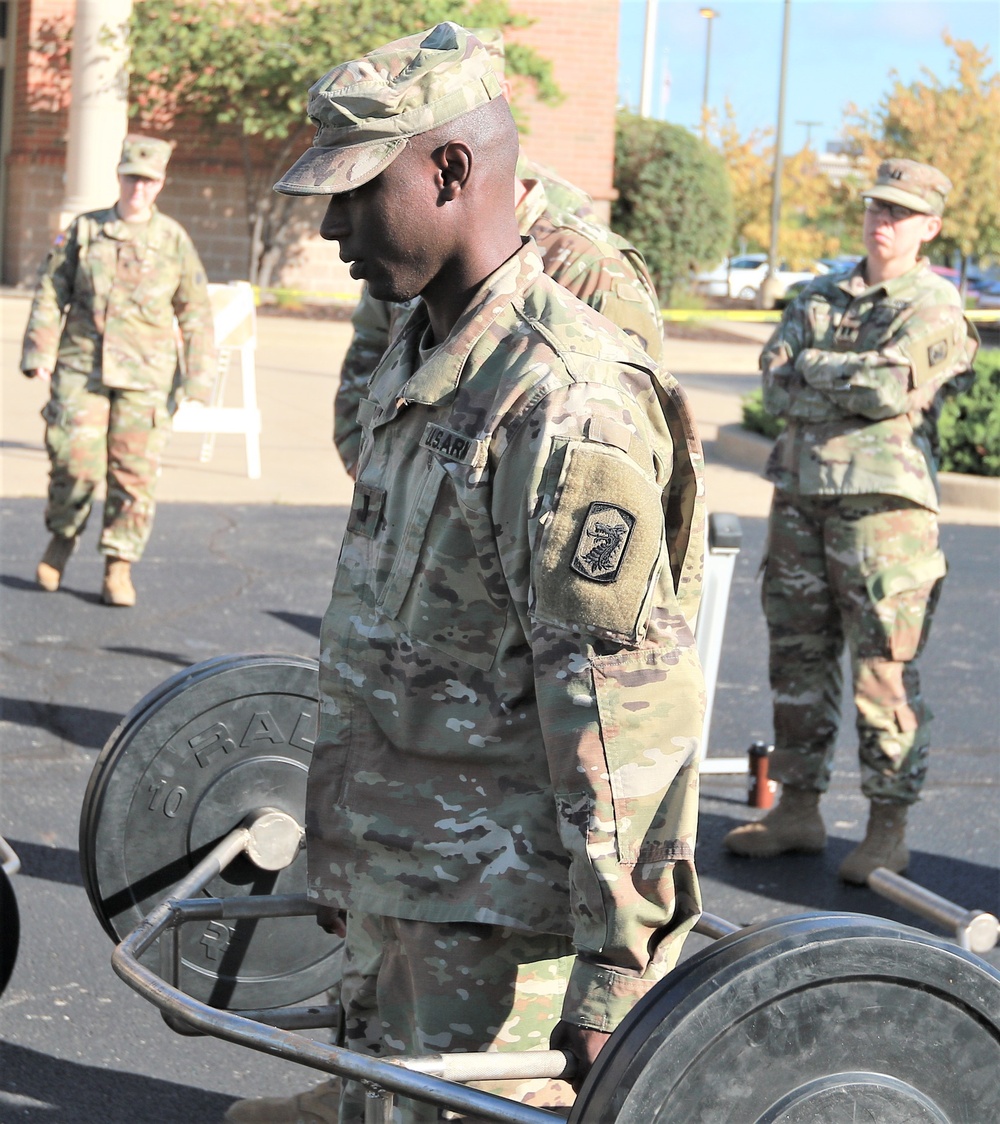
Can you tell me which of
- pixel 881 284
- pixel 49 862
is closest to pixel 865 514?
pixel 881 284

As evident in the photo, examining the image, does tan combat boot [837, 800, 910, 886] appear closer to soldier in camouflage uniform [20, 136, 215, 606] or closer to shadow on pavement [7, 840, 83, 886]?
shadow on pavement [7, 840, 83, 886]

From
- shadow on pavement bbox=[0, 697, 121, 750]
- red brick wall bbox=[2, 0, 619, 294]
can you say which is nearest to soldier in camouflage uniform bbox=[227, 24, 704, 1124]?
shadow on pavement bbox=[0, 697, 121, 750]

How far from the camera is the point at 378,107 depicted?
2006 mm

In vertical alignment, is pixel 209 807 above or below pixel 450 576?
below

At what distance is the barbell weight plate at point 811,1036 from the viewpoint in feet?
5.93

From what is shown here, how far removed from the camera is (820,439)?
4.95 m

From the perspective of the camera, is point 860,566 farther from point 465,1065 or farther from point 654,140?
point 654,140

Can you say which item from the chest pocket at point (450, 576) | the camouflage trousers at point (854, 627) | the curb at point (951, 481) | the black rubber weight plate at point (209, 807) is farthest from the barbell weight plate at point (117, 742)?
the curb at point (951, 481)

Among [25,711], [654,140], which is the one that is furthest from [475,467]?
[654,140]

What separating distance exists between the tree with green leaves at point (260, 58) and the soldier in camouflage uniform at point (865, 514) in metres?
18.3

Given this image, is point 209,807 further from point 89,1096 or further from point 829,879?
point 829,879

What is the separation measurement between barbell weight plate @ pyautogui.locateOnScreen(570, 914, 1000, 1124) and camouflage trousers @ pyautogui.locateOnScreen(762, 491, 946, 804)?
2928mm

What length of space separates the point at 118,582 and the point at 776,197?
108ft

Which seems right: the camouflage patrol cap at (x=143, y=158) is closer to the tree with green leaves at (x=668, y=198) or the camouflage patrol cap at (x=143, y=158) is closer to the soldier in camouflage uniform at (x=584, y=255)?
the soldier in camouflage uniform at (x=584, y=255)
